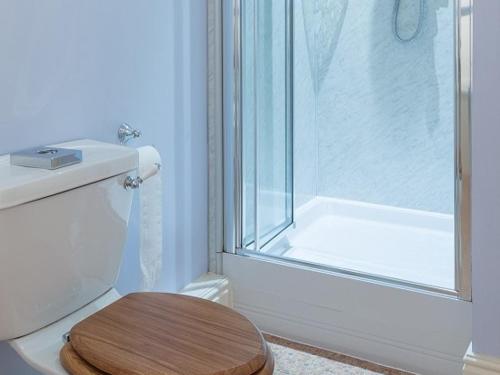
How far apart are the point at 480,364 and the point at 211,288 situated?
33.6 inches

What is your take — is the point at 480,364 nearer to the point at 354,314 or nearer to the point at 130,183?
the point at 354,314

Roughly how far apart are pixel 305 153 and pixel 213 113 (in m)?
0.60

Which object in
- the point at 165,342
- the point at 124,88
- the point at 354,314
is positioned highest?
the point at 124,88

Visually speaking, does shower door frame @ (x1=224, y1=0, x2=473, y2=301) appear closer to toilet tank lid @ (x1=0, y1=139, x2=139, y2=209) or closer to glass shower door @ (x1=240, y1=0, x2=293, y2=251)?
glass shower door @ (x1=240, y1=0, x2=293, y2=251)

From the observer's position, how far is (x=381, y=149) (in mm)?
2568

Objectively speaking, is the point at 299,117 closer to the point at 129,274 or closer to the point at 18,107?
the point at 129,274

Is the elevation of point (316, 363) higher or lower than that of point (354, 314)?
lower

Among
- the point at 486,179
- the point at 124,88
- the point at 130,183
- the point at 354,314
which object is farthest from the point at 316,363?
the point at 124,88

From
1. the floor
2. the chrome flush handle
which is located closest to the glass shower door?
the floor

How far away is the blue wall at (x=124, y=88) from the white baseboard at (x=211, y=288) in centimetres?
3

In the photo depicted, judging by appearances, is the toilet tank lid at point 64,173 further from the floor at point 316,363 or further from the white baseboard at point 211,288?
the floor at point 316,363

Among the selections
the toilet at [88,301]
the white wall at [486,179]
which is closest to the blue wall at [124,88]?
the toilet at [88,301]

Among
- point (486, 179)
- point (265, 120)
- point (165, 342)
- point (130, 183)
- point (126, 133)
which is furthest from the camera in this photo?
point (265, 120)

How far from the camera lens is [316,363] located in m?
1.77
